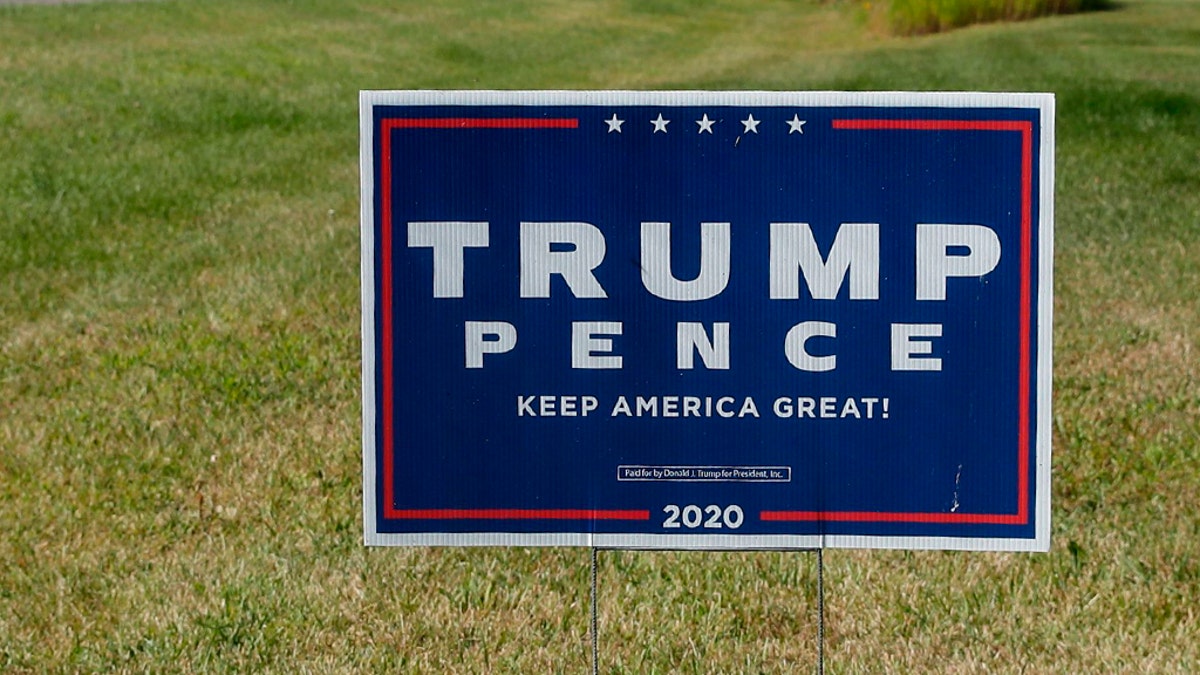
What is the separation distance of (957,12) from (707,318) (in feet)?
116

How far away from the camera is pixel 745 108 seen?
11.1ft

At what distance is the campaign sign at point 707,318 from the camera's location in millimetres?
3406

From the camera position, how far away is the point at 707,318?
3.48 meters

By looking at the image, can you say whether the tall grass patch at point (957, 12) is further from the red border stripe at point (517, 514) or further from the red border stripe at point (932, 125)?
the red border stripe at point (517, 514)

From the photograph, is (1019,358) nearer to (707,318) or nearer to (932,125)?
(932,125)

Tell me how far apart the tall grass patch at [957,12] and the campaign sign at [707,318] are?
3405 cm

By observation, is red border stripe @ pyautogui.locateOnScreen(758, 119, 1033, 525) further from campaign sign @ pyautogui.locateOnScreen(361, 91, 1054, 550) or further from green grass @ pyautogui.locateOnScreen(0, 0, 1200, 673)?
green grass @ pyautogui.locateOnScreen(0, 0, 1200, 673)

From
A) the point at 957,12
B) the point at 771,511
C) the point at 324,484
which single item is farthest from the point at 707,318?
the point at 957,12

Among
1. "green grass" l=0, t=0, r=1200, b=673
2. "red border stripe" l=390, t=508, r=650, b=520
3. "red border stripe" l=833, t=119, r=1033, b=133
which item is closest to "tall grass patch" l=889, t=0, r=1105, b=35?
"green grass" l=0, t=0, r=1200, b=673

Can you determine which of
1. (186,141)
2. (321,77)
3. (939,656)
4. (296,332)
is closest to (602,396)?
(939,656)

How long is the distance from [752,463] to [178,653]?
175 cm

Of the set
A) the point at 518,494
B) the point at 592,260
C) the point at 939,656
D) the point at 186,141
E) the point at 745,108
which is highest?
the point at 186,141

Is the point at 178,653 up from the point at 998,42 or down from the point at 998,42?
down

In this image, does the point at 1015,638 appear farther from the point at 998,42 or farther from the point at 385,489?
the point at 998,42
